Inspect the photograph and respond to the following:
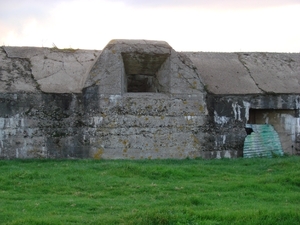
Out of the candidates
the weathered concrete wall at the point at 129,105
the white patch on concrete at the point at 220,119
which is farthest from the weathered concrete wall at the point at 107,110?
the white patch on concrete at the point at 220,119

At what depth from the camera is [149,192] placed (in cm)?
852

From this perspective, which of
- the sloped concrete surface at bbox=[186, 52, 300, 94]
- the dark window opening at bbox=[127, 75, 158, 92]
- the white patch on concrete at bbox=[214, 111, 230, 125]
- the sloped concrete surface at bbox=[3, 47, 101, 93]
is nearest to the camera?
the sloped concrete surface at bbox=[3, 47, 101, 93]

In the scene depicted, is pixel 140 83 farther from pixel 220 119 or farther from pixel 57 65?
pixel 220 119

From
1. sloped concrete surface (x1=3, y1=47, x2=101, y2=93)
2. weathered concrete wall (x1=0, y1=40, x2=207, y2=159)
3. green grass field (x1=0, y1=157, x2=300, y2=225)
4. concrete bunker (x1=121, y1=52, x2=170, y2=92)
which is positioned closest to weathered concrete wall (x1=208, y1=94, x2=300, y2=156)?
weathered concrete wall (x1=0, y1=40, x2=207, y2=159)

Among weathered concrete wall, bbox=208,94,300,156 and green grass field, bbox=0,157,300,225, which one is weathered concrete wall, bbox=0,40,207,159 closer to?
weathered concrete wall, bbox=208,94,300,156

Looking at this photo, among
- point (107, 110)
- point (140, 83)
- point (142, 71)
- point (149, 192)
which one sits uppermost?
point (142, 71)

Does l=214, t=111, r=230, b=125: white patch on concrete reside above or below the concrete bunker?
below

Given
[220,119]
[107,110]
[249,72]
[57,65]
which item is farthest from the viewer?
[249,72]

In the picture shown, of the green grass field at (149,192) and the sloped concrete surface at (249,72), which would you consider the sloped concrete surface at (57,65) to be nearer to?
the green grass field at (149,192)

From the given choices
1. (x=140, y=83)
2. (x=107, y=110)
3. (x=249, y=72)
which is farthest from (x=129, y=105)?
(x=249, y=72)

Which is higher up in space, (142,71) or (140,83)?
(142,71)

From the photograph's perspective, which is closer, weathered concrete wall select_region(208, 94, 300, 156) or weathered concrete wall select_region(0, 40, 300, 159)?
weathered concrete wall select_region(0, 40, 300, 159)

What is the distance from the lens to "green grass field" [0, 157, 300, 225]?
22.2 feet

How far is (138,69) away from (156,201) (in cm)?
573
